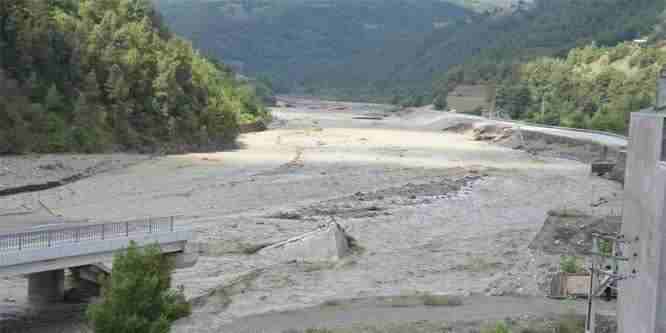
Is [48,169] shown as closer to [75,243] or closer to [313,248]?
[313,248]

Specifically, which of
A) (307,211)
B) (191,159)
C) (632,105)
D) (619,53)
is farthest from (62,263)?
(619,53)

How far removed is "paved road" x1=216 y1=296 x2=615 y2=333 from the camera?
24594mm

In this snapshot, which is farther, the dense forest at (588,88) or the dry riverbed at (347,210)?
the dense forest at (588,88)

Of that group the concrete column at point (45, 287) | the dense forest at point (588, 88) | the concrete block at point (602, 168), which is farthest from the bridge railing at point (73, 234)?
the dense forest at point (588, 88)

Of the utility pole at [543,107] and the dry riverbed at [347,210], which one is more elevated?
the utility pole at [543,107]

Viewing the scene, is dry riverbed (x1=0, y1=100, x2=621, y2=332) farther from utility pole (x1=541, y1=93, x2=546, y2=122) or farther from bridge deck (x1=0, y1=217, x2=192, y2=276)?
utility pole (x1=541, y1=93, x2=546, y2=122)

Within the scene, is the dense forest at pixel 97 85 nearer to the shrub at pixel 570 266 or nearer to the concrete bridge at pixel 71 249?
the concrete bridge at pixel 71 249

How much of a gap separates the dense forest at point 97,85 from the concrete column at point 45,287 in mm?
38183

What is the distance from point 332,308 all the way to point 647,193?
44.5 ft

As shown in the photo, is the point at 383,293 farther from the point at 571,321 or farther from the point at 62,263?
the point at 62,263

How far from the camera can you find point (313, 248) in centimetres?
3450

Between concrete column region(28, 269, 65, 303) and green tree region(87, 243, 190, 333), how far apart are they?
17.5ft

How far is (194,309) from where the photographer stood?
87.4 feet

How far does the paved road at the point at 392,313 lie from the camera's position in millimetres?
24594
